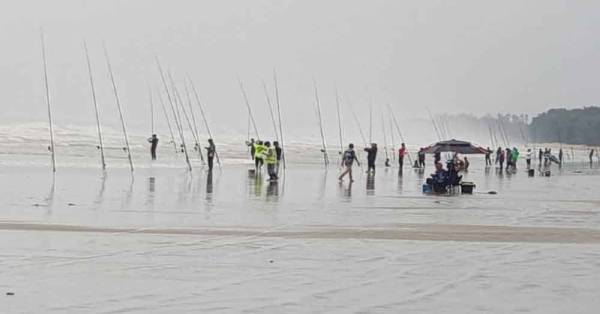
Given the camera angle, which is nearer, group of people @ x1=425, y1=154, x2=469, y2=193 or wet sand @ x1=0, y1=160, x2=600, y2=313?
wet sand @ x1=0, y1=160, x2=600, y2=313

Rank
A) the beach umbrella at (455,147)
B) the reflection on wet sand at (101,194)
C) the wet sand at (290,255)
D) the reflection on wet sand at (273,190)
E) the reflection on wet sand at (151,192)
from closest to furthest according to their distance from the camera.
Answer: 1. the wet sand at (290,255)
2. the reflection on wet sand at (101,194)
3. the reflection on wet sand at (151,192)
4. the reflection on wet sand at (273,190)
5. the beach umbrella at (455,147)

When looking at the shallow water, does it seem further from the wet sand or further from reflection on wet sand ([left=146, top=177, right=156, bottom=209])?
reflection on wet sand ([left=146, top=177, right=156, bottom=209])

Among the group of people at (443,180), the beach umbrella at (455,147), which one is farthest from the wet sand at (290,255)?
the beach umbrella at (455,147)

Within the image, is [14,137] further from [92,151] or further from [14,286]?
[14,286]

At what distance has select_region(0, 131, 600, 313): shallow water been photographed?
9.07 meters

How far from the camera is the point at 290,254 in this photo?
12578 mm

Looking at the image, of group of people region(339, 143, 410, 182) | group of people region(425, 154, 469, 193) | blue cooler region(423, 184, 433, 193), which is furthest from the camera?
group of people region(339, 143, 410, 182)

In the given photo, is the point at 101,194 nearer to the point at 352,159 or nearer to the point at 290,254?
the point at 290,254

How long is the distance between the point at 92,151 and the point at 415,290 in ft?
180

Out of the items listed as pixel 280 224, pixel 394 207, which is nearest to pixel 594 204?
pixel 394 207

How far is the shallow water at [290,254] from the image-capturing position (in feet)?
29.8

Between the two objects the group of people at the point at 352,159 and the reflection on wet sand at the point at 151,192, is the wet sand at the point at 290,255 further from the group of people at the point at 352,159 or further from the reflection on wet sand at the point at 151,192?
the group of people at the point at 352,159

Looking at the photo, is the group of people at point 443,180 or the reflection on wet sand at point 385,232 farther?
the group of people at point 443,180

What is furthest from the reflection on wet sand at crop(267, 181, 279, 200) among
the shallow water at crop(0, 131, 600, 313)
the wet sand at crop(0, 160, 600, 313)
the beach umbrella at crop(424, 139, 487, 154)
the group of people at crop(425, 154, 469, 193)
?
the beach umbrella at crop(424, 139, 487, 154)
